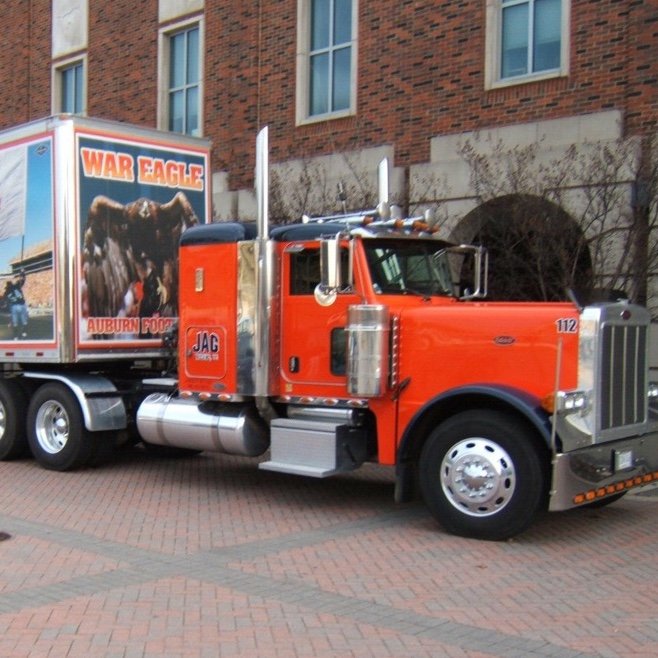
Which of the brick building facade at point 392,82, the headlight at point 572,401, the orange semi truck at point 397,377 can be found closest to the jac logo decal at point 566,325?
the orange semi truck at point 397,377

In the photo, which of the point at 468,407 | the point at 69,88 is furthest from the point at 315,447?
the point at 69,88

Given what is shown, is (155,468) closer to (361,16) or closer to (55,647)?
(55,647)

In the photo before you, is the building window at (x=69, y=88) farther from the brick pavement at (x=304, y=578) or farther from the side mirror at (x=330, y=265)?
the side mirror at (x=330, y=265)

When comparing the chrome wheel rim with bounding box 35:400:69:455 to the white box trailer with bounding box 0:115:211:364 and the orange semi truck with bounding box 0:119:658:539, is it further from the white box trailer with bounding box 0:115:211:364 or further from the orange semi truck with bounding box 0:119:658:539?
the white box trailer with bounding box 0:115:211:364

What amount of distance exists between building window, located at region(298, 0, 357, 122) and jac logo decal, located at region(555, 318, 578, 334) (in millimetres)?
9742

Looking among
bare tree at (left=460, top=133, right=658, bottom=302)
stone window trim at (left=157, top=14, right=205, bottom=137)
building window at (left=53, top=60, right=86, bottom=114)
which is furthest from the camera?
building window at (left=53, top=60, right=86, bottom=114)

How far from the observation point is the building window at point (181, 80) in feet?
63.4

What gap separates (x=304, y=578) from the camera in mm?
Result: 6359

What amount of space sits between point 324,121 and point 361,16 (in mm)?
1880

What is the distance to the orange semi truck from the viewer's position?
720 cm

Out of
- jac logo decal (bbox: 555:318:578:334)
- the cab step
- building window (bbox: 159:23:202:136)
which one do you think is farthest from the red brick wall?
the cab step

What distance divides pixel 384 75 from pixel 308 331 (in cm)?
824

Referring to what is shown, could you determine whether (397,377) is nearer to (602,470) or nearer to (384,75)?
(602,470)

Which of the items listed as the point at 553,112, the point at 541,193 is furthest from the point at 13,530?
the point at 553,112
